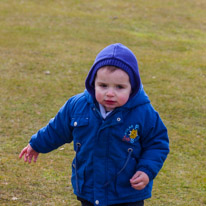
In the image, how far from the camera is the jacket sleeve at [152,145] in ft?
8.66

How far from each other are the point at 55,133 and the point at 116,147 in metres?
0.48

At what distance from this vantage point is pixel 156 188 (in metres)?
4.14

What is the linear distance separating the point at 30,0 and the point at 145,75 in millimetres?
7017

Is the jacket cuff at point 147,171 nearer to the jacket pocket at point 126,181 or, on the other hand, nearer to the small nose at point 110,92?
the jacket pocket at point 126,181

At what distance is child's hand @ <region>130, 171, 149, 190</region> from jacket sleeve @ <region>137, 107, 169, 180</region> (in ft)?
0.09

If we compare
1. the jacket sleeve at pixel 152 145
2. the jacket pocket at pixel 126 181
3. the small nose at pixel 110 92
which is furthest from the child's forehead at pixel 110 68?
the jacket pocket at pixel 126 181

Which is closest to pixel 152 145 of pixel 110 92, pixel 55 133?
→ pixel 110 92

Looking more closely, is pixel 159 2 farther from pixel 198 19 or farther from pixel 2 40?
pixel 2 40

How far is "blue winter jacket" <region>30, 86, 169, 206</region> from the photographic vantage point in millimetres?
2625

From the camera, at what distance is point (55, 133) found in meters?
2.90

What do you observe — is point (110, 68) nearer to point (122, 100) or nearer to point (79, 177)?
point (122, 100)

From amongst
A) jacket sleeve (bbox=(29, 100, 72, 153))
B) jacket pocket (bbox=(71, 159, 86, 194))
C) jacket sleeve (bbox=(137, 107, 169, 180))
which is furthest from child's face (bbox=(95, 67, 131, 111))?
jacket pocket (bbox=(71, 159, 86, 194))

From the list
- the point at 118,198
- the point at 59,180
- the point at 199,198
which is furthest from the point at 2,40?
the point at 118,198

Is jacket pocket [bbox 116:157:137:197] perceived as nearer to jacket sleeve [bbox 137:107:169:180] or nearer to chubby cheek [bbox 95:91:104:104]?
jacket sleeve [bbox 137:107:169:180]
